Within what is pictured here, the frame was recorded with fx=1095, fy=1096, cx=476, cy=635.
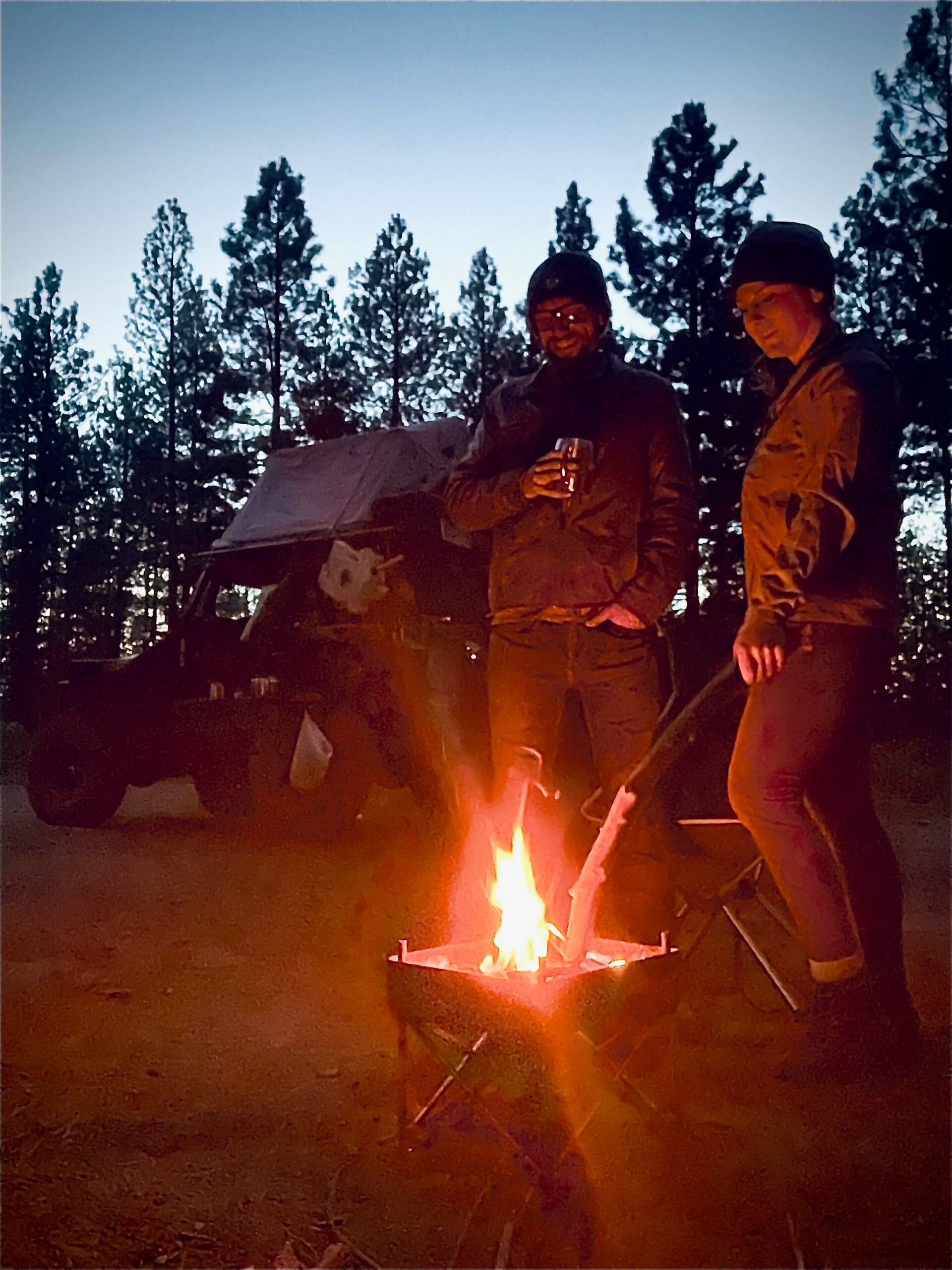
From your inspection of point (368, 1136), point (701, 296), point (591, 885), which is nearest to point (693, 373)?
point (701, 296)

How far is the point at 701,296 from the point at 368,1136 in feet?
81.4

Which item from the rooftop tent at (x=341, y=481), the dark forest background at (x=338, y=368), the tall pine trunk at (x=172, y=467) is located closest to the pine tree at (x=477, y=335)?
the dark forest background at (x=338, y=368)

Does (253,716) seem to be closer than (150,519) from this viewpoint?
Yes

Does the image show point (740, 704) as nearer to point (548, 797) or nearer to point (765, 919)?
point (765, 919)

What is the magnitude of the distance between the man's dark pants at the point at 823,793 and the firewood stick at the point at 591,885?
48cm

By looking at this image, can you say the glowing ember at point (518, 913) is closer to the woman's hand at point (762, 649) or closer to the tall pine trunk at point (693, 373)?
the woman's hand at point (762, 649)

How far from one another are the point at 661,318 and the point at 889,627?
80.1 feet

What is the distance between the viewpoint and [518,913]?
269cm

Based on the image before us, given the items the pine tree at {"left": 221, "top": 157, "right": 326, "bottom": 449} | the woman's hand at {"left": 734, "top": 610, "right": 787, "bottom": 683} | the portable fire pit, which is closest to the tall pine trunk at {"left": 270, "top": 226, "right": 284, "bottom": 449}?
the pine tree at {"left": 221, "top": 157, "right": 326, "bottom": 449}

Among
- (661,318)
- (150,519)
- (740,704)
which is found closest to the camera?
(740,704)

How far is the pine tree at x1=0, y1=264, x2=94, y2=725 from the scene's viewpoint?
1128 inches

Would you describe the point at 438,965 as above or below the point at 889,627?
below

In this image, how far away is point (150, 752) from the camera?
9156 mm

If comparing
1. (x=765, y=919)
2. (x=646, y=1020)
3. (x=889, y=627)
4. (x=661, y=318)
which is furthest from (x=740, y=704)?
(x=661, y=318)
